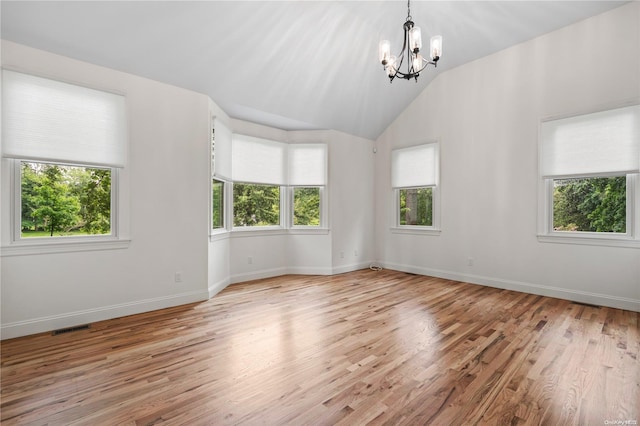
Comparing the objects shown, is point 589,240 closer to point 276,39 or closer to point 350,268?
point 350,268

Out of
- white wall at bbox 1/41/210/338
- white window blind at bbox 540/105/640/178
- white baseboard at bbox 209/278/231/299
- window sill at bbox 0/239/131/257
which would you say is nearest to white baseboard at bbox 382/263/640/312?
white window blind at bbox 540/105/640/178

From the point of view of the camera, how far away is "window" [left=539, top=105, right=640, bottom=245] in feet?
12.1

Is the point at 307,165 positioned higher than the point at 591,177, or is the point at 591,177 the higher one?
the point at 307,165

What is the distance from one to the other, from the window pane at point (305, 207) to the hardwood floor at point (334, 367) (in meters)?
2.24

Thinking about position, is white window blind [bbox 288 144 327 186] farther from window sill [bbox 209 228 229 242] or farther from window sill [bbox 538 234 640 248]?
window sill [bbox 538 234 640 248]

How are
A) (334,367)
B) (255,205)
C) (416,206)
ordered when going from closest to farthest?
1. (334,367)
2. (255,205)
3. (416,206)

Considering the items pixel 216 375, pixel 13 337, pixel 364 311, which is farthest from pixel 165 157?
pixel 364 311

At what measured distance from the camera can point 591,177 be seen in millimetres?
3973

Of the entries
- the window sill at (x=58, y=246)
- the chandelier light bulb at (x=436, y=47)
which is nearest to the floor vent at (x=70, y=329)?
the window sill at (x=58, y=246)

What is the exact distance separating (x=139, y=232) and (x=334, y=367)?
274 centimetres

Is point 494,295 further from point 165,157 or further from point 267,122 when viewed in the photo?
point 165,157

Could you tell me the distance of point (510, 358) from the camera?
8.16ft

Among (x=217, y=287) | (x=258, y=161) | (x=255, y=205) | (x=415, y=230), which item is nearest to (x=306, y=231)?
(x=255, y=205)

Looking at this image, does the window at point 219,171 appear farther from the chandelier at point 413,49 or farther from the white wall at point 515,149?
the white wall at point 515,149
